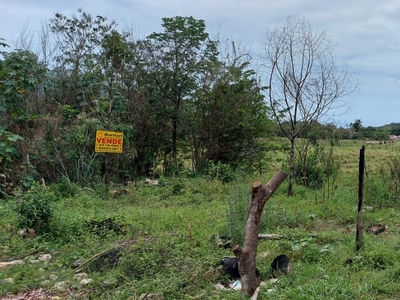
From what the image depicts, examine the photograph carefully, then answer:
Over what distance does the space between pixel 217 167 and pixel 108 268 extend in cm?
598

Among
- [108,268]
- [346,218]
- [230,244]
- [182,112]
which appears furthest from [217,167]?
[108,268]

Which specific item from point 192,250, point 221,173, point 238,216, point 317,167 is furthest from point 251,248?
point 221,173

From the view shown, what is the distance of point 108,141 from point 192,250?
14.3ft

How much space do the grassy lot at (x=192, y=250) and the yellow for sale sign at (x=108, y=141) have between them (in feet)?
4.91

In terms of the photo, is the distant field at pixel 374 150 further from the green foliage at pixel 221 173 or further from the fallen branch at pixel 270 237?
the fallen branch at pixel 270 237

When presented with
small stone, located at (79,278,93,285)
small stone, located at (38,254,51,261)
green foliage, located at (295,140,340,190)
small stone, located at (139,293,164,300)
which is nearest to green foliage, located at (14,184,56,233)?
small stone, located at (38,254,51,261)

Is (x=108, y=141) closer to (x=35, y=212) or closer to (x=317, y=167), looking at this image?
(x=35, y=212)

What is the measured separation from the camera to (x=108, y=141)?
7586 millimetres

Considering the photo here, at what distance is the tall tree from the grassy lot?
175 inches

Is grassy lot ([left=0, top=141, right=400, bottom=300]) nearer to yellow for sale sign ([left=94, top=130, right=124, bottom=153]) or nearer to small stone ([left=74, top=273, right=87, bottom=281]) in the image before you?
small stone ([left=74, top=273, right=87, bottom=281])

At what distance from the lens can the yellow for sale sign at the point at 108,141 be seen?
7.45m

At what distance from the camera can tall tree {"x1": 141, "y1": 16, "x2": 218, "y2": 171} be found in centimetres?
967

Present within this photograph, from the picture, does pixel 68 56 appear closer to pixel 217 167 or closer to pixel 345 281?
pixel 217 167

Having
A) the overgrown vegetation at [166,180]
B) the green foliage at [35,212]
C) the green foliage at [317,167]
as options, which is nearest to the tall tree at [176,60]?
the overgrown vegetation at [166,180]
